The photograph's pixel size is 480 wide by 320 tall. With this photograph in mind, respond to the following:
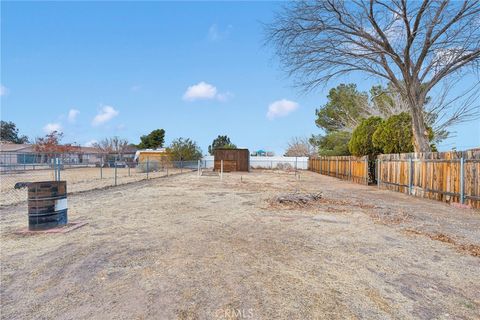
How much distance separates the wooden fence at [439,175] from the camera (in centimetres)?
888

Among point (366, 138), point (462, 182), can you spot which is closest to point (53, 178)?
point (366, 138)

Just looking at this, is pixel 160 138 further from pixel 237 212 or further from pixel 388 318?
pixel 388 318

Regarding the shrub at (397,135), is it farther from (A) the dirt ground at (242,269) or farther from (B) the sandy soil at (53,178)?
(B) the sandy soil at (53,178)

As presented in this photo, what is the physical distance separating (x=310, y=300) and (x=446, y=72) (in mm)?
13797

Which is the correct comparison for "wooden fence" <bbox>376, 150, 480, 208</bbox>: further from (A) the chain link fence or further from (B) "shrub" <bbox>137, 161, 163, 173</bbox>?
(B) "shrub" <bbox>137, 161, 163, 173</bbox>

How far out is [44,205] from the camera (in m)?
5.53

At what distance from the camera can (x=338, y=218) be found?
703 cm

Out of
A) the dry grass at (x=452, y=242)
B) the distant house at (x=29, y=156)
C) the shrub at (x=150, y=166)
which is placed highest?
the distant house at (x=29, y=156)

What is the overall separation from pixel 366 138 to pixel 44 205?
1740 centimetres

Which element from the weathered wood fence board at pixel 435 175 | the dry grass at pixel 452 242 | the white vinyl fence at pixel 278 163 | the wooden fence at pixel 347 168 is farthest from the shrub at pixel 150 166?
the dry grass at pixel 452 242

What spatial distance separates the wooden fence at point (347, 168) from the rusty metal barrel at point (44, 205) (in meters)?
15.9

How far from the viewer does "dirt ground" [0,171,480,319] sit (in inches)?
108

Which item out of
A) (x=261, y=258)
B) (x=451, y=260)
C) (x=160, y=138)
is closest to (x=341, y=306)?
(x=261, y=258)

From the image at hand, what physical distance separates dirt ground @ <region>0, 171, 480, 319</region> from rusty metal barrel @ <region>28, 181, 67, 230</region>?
430mm
